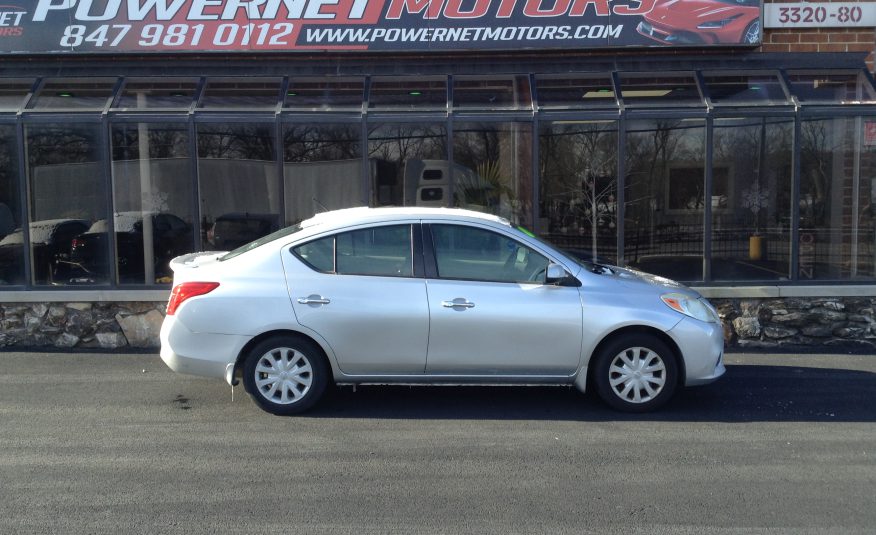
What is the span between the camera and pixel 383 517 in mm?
4578

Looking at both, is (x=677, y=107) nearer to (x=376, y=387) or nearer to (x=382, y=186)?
(x=382, y=186)

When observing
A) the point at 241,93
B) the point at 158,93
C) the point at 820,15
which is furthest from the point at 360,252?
the point at 820,15

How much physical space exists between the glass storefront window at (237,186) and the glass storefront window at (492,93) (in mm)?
2311

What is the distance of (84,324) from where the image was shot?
932cm

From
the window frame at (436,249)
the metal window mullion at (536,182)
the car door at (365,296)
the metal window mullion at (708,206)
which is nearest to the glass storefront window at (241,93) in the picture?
the metal window mullion at (536,182)

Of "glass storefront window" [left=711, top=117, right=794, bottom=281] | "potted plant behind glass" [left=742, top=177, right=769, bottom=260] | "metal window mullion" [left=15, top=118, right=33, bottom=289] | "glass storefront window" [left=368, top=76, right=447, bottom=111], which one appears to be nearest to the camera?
"metal window mullion" [left=15, top=118, right=33, bottom=289]

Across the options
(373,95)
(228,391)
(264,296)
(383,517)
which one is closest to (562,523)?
(383,517)

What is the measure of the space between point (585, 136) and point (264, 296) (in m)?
4.86

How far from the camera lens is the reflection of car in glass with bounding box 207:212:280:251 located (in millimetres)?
9758

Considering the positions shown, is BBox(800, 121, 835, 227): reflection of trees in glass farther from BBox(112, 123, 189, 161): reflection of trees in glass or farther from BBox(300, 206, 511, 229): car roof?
BBox(112, 123, 189, 161): reflection of trees in glass

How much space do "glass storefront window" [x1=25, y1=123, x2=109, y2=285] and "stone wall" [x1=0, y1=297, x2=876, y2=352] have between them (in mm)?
427

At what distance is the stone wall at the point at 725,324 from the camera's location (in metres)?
9.32

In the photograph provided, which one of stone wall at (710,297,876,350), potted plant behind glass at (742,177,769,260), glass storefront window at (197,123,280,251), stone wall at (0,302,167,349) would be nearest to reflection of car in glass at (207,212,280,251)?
glass storefront window at (197,123,280,251)

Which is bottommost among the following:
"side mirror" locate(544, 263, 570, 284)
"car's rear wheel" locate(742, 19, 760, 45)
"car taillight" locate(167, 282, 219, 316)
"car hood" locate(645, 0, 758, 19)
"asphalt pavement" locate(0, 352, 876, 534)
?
"asphalt pavement" locate(0, 352, 876, 534)
